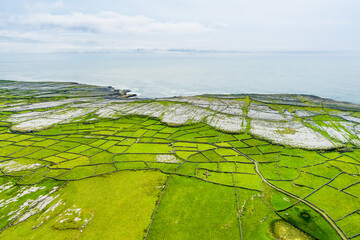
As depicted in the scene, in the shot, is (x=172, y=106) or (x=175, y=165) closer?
(x=175, y=165)

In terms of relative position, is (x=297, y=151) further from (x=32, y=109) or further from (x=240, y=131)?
(x=32, y=109)

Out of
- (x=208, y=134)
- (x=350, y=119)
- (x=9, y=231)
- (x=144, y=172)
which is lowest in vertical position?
(x=9, y=231)

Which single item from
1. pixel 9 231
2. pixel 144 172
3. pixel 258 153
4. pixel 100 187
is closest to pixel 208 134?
pixel 258 153

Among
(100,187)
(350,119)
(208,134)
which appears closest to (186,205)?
(100,187)

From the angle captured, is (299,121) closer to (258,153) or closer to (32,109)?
(258,153)

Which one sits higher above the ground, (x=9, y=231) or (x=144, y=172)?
(x=144, y=172)

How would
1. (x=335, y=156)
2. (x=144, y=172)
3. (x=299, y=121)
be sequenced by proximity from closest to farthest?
(x=144, y=172) < (x=335, y=156) < (x=299, y=121)

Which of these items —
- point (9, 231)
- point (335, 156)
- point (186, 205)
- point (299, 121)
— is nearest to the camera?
point (9, 231)
